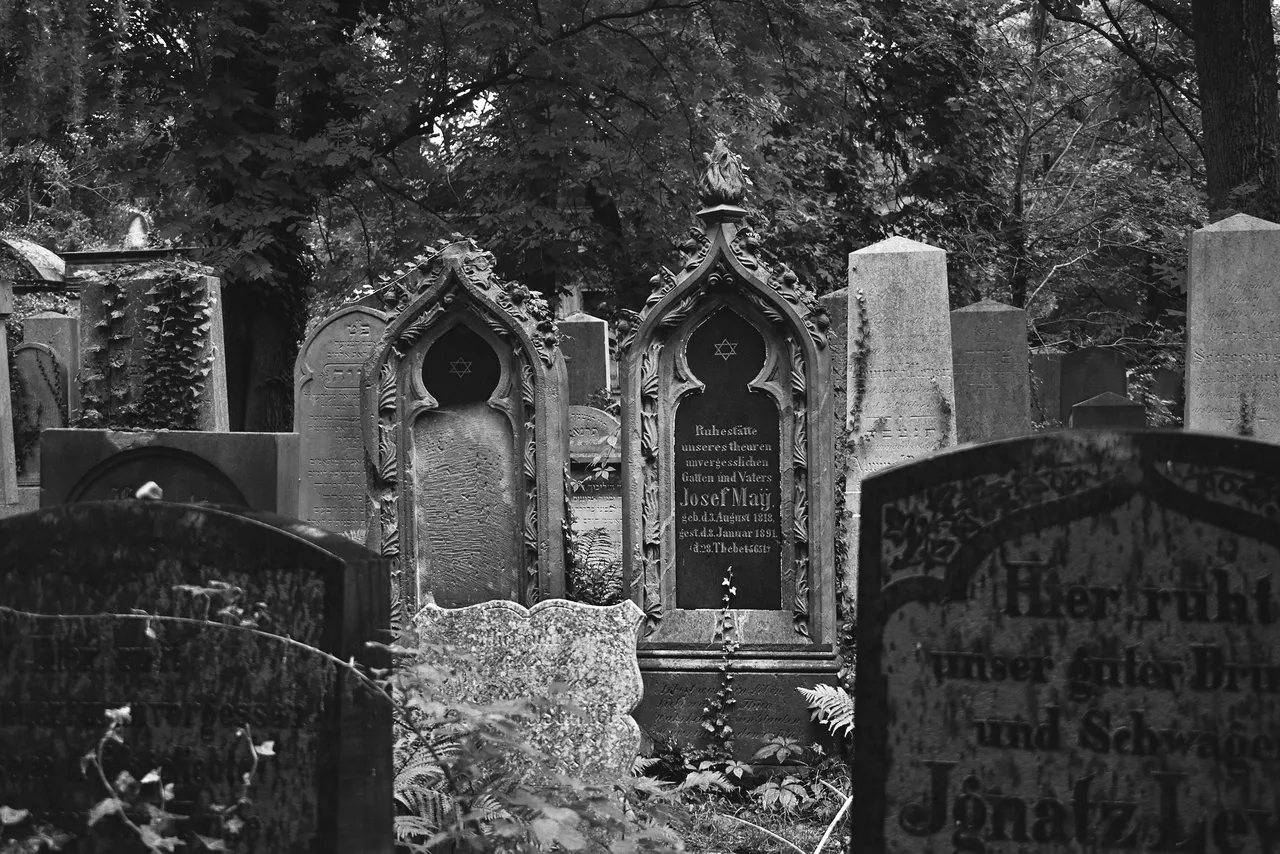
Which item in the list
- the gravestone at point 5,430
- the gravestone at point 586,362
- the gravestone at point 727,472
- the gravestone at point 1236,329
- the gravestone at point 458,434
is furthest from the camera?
the gravestone at point 586,362

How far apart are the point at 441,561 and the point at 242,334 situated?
19.9 ft

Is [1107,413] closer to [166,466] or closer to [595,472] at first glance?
[595,472]

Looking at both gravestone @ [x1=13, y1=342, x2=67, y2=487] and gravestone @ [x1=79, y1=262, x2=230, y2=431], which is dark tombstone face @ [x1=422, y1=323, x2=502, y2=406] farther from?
gravestone @ [x1=13, y1=342, x2=67, y2=487]

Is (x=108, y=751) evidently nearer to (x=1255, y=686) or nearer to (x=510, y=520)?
(x=1255, y=686)

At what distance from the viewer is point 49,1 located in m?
5.89


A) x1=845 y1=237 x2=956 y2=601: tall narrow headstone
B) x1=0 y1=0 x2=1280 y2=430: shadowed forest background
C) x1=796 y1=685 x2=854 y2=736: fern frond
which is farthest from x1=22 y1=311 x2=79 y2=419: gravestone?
x1=796 y1=685 x2=854 y2=736: fern frond

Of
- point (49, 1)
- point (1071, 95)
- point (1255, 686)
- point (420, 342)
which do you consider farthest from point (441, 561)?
point (1071, 95)

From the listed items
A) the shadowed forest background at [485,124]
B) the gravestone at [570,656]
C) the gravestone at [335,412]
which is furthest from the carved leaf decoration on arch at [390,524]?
the shadowed forest background at [485,124]

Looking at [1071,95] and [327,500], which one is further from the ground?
[1071,95]

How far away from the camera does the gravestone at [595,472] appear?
11211 millimetres

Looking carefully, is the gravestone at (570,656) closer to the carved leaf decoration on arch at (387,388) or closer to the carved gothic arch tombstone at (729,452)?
the carved gothic arch tombstone at (729,452)

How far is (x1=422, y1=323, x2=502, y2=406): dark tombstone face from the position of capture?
24.4 ft

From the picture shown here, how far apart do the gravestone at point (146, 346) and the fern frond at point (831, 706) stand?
5105 millimetres

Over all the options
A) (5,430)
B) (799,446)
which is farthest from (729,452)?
(5,430)
